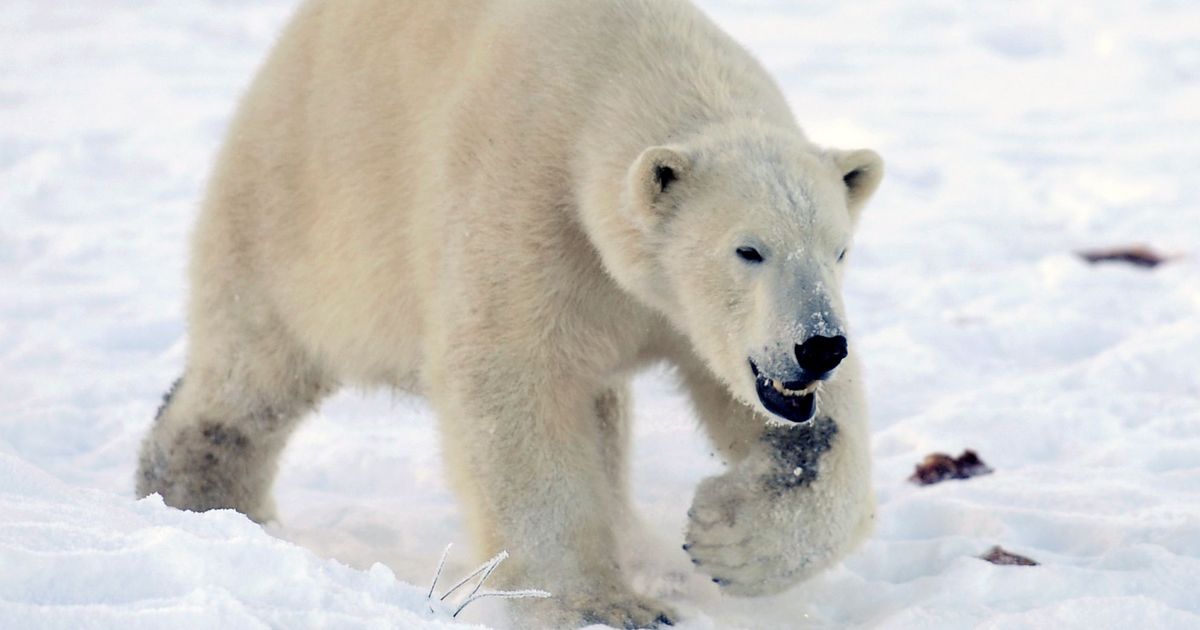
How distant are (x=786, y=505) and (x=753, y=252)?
737 millimetres

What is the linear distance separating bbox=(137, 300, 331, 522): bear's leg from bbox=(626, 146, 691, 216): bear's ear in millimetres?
1776

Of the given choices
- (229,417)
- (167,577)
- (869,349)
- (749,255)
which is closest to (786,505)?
(749,255)

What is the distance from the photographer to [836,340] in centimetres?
331

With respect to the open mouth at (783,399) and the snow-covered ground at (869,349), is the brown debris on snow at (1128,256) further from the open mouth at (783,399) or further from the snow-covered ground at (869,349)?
the open mouth at (783,399)

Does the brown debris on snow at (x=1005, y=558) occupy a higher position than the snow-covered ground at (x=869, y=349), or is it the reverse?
the brown debris on snow at (x=1005, y=558)

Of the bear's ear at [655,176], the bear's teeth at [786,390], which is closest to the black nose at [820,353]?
the bear's teeth at [786,390]

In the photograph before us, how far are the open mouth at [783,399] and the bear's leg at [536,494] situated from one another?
658 millimetres

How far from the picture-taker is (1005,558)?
13.8ft

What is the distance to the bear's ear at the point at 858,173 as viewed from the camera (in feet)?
12.6

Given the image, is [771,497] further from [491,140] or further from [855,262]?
[855,262]

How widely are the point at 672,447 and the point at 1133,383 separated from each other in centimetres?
188

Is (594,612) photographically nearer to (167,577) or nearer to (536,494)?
(536,494)

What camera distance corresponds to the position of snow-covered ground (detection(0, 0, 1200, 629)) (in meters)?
2.82

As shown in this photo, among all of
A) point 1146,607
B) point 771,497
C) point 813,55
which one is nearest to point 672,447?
point 771,497
